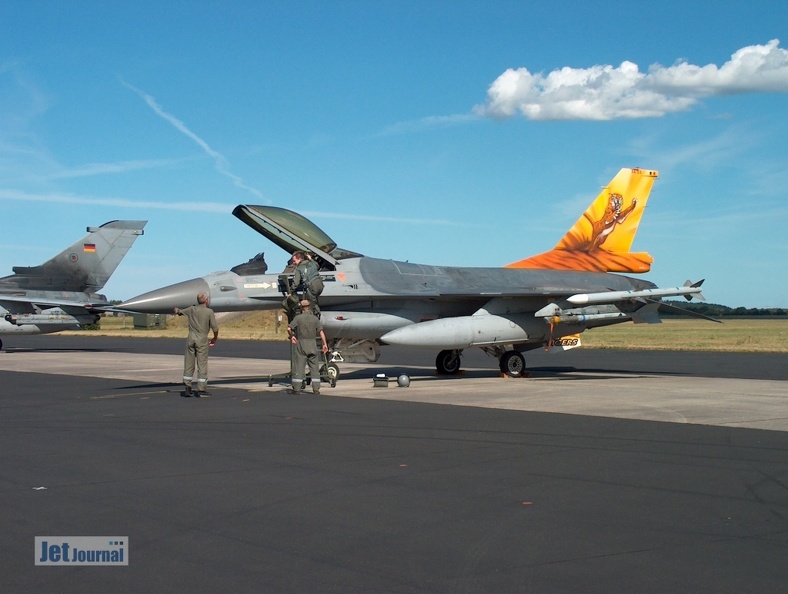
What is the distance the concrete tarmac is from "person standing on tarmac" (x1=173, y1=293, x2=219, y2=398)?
0.63 metres

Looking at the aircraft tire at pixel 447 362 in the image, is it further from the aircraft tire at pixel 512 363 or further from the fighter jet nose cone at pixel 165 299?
the fighter jet nose cone at pixel 165 299

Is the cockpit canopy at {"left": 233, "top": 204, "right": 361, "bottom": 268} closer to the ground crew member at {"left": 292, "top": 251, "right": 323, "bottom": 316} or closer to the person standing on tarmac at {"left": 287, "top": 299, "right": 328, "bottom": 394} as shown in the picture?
the ground crew member at {"left": 292, "top": 251, "right": 323, "bottom": 316}

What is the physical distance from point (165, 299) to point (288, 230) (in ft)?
8.45

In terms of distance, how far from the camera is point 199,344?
46.1 feet

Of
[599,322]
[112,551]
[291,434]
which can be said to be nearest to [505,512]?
[112,551]

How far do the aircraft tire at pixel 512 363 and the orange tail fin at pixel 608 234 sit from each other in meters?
2.81

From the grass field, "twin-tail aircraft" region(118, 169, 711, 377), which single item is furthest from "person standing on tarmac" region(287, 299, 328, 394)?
the grass field

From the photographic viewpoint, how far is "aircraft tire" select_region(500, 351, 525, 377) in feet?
61.0

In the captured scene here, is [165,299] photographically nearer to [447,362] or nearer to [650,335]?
[447,362]

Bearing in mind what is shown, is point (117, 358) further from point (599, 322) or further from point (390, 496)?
point (390, 496)

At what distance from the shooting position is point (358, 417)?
11.0 meters

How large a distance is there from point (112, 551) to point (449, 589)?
6.39ft

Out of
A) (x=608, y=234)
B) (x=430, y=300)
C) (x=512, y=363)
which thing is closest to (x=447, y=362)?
(x=512, y=363)

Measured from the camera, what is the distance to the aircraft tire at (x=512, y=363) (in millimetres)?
18578
